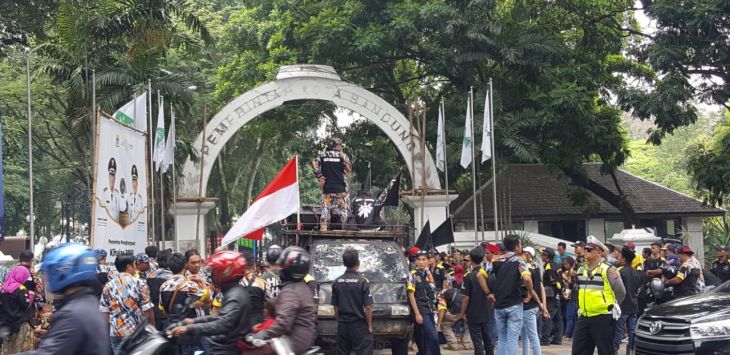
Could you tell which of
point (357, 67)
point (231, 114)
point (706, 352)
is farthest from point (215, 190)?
point (706, 352)

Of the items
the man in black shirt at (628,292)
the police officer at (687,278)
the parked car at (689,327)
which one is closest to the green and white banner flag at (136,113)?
the man in black shirt at (628,292)

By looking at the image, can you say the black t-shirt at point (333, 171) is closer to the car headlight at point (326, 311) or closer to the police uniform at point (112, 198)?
the car headlight at point (326, 311)

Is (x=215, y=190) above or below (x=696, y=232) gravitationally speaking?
above

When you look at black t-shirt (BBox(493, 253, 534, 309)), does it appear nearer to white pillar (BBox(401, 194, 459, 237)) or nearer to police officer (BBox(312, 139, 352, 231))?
police officer (BBox(312, 139, 352, 231))

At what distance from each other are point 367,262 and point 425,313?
1.45 m

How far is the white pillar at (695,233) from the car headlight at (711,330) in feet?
81.6

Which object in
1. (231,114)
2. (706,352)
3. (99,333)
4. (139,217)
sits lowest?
(706,352)

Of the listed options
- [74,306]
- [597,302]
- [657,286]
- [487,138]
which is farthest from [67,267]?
[487,138]

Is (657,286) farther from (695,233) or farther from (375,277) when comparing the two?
(695,233)

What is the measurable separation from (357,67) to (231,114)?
558 cm

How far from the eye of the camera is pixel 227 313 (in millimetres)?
6910

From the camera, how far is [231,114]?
2239 cm

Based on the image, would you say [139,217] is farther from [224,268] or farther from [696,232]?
[696,232]

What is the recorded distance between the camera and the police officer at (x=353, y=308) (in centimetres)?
1120
